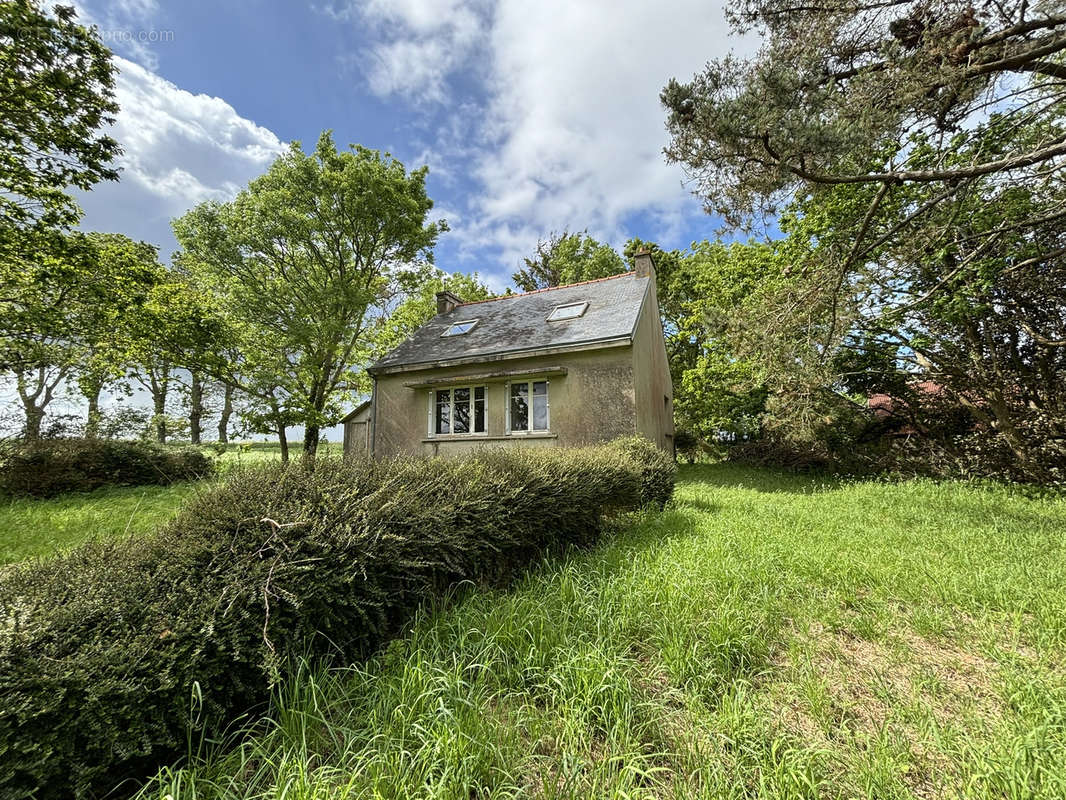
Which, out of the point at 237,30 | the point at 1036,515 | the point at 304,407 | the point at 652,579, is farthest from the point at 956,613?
the point at 304,407

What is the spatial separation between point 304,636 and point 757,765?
2424mm

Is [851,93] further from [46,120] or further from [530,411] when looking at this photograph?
[46,120]

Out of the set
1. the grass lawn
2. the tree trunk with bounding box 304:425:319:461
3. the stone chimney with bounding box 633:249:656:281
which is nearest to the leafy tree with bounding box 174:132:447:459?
the tree trunk with bounding box 304:425:319:461

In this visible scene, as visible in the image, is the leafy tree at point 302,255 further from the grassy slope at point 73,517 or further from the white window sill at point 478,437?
the grassy slope at point 73,517

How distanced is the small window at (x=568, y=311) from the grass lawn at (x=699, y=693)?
950 cm

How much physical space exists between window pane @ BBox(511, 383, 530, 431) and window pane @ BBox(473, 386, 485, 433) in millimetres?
1013

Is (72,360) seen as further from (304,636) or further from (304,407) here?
(304,636)

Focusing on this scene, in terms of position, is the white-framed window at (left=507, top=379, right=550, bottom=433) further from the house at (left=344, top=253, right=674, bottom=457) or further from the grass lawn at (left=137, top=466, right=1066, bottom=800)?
the grass lawn at (left=137, top=466, right=1066, bottom=800)

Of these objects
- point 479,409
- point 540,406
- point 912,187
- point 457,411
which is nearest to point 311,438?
point 457,411

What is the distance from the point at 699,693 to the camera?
233 centimetres

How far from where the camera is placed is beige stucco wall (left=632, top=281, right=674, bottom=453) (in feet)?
36.3

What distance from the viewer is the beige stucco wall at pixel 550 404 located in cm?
1062

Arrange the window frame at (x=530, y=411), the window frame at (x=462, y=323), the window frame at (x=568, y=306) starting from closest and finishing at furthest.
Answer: the window frame at (x=530, y=411) → the window frame at (x=568, y=306) → the window frame at (x=462, y=323)

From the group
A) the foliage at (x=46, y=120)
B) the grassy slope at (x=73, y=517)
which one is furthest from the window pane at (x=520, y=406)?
the foliage at (x=46, y=120)
